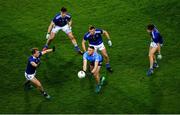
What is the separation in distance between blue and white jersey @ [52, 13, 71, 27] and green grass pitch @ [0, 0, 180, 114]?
1355mm

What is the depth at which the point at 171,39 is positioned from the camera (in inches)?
674

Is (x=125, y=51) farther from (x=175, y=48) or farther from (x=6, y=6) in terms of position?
(x=6, y=6)

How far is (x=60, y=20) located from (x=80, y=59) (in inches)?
82.6

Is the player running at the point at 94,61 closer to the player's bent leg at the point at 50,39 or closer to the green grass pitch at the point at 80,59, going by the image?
the green grass pitch at the point at 80,59

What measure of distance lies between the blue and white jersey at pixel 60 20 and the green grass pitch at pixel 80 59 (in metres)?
1.35

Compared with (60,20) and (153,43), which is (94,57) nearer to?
(153,43)

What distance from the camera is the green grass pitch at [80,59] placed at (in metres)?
13.8

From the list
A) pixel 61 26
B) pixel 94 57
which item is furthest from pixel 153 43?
pixel 61 26

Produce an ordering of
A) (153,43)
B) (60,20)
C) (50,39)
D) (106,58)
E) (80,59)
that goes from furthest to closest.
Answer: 1. (50,39)
2. (80,59)
3. (60,20)
4. (106,58)
5. (153,43)

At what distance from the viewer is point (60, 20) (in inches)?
640

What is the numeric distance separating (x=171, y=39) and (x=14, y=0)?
978 centimetres

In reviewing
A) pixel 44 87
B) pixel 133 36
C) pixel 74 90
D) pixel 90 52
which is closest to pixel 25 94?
pixel 44 87

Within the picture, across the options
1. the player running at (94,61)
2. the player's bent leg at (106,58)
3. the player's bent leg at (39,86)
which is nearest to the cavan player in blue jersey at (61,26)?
the player's bent leg at (106,58)

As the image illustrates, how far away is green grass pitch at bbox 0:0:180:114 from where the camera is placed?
1383 cm
